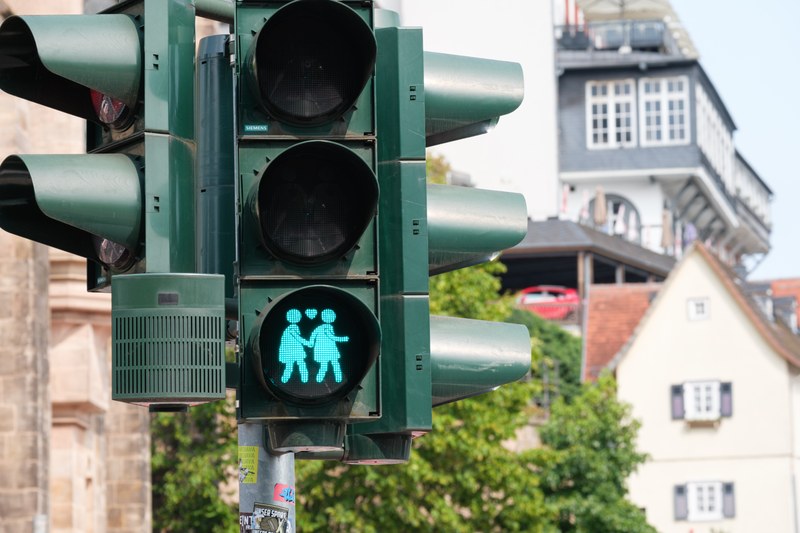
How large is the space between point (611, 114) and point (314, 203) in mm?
93916

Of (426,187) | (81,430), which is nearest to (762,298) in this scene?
(81,430)

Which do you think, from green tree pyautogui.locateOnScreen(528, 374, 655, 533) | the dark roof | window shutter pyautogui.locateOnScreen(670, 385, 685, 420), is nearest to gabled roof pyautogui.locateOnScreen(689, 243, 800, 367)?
window shutter pyautogui.locateOnScreen(670, 385, 685, 420)

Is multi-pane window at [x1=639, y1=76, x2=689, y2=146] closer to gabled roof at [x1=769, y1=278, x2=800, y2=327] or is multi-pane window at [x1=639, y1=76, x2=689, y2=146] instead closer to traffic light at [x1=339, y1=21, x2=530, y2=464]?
gabled roof at [x1=769, y1=278, x2=800, y2=327]

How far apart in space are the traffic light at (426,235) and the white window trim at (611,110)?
302 feet

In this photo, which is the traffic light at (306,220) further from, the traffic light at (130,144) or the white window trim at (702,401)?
the white window trim at (702,401)

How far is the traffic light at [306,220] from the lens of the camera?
5.11 meters

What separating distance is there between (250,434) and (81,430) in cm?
1895

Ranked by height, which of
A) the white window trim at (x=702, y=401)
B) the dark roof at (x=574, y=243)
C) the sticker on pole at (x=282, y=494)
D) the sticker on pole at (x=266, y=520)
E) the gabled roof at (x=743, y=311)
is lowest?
the sticker on pole at (x=266, y=520)

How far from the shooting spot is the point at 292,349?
509 centimetres

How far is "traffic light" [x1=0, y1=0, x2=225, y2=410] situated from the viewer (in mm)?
4961

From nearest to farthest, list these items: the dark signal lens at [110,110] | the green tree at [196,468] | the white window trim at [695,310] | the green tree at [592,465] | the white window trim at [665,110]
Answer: the dark signal lens at [110,110], the green tree at [196,468], the green tree at [592,465], the white window trim at [695,310], the white window trim at [665,110]

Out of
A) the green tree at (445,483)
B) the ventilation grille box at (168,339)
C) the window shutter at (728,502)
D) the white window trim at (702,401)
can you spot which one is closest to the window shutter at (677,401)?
the white window trim at (702,401)

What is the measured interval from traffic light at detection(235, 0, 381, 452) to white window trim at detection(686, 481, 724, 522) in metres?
54.9

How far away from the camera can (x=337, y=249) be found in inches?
204
